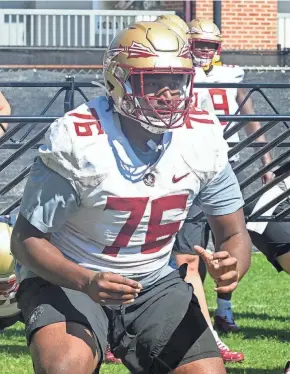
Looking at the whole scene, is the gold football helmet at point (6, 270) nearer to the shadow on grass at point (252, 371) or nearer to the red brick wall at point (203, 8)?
the shadow on grass at point (252, 371)

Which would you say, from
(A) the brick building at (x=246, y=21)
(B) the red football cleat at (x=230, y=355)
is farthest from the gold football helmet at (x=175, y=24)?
(A) the brick building at (x=246, y=21)

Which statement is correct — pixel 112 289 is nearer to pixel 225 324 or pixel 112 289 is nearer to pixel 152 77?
pixel 152 77

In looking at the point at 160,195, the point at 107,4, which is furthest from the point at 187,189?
the point at 107,4

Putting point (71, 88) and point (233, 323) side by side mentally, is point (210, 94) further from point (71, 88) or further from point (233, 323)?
point (233, 323)

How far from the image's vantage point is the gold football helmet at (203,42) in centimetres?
730

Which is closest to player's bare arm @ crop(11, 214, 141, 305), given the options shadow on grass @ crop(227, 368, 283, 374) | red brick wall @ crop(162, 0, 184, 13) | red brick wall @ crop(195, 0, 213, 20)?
shadow on grass @ crop(227, 368, 283, 374)

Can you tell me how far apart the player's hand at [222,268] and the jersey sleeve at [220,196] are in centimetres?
41

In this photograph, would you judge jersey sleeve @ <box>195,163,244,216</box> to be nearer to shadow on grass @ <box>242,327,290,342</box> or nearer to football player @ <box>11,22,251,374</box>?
football player @ <box>11,22,251,374</box>

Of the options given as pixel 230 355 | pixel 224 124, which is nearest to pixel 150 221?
pixel 230 355

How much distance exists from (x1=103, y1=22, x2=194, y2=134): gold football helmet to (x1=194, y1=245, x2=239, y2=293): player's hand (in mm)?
517

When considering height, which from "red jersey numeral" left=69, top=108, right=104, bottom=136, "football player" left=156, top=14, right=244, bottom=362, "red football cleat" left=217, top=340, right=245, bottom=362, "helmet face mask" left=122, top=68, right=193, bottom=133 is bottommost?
"red football cleat" left=217, top=340, right=245, bottom=362

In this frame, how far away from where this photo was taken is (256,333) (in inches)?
279

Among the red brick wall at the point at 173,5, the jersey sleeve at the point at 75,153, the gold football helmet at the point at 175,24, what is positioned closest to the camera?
the jersey sleeve at the point at 75,153

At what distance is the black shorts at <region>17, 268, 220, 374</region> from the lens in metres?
3.72
